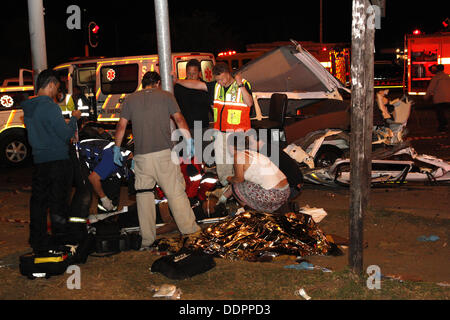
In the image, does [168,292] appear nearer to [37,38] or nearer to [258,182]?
[258,182]

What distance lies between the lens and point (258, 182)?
6656 millimetres

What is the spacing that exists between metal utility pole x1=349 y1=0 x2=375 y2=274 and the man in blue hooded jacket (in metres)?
2.66

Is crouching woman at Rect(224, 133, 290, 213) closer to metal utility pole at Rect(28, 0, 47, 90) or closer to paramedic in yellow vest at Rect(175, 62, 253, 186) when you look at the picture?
paramedic in yellow vest at Rect(175, 62, 253, 186)

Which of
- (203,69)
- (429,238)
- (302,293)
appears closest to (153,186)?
(302,293)

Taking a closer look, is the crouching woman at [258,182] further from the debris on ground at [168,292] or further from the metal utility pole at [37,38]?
the metal utility pole at [37,38]

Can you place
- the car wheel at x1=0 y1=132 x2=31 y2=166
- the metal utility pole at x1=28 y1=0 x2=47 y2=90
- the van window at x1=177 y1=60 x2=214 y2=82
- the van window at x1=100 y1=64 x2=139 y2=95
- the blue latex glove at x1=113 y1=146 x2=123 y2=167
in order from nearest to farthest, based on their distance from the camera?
1. the blue latex glove at x1=113 y1=146 x2=123 y2=167
2. the metal utility pole at x1=28 y1=0 x2=47 y2=90
3. the car wheel at x1=0 y1=132 x2=31 y2=166
4. the van window at x1=177 y1=60 x2=214 y2=82
5. the van window at x1=100 y1=64 x2=139 y2=95

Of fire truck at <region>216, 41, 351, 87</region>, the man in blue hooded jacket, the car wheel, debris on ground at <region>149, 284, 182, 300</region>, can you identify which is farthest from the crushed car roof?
fire truck at <region>216, 41, 351, 87</region>

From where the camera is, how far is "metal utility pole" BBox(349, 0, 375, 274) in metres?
4.85

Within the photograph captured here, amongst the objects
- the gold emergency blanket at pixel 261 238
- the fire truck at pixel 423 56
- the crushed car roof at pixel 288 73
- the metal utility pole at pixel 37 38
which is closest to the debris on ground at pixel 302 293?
the gold emergency blanket at pixel 261 238

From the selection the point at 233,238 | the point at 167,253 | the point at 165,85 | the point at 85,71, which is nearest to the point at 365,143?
the point at 233,238

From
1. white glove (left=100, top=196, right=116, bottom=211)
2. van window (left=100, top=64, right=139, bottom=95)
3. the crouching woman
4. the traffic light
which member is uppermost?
the traffic light

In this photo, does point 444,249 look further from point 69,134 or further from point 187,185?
point 69,134

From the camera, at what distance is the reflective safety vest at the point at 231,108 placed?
7652 mm
